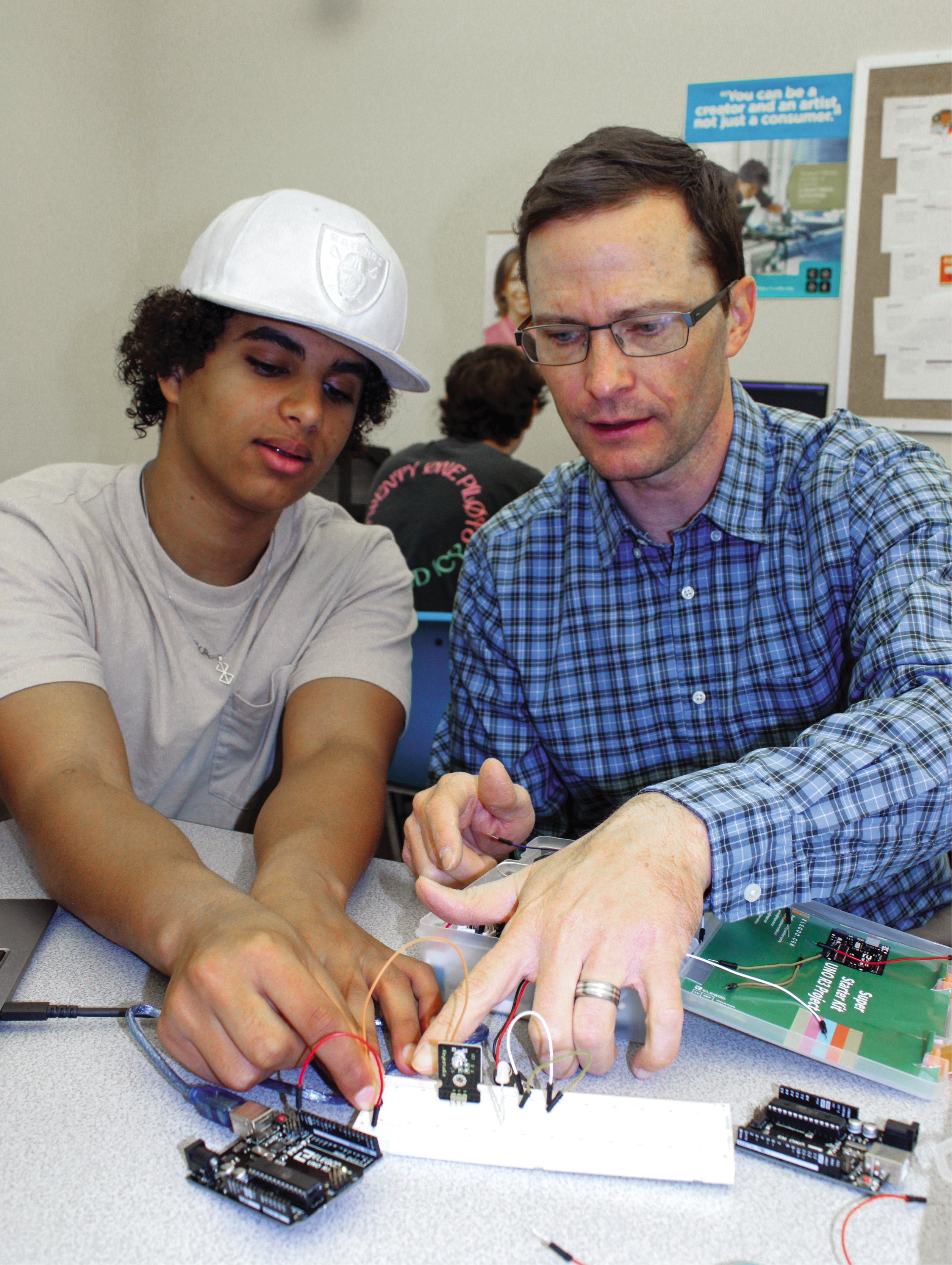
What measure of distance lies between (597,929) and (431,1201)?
19 cm

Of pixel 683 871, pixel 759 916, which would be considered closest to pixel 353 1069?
pixel 683 871

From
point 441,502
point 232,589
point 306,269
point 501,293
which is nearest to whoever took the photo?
point 306,269

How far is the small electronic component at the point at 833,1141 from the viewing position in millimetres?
582

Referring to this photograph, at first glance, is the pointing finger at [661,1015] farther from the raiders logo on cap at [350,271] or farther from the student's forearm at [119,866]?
the raiders logo on cap at [350,271]

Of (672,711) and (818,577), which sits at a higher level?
(818,577)

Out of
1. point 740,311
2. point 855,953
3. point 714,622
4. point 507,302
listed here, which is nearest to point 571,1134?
point 855,953

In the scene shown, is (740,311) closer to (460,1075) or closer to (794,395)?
(460,1075)

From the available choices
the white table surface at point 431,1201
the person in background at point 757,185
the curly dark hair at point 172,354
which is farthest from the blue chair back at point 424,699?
the person in background at point 757,185

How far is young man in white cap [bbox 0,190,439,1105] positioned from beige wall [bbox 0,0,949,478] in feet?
4.80

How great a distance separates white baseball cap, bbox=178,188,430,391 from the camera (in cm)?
121

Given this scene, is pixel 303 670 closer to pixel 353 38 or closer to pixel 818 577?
pixel 818 577

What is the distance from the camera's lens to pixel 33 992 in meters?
0.79

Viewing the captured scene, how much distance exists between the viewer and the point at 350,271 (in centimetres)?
123

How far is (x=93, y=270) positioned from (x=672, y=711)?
7.93 feet
